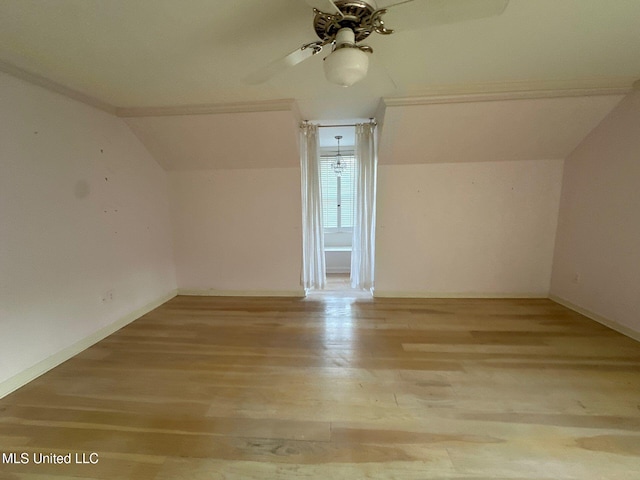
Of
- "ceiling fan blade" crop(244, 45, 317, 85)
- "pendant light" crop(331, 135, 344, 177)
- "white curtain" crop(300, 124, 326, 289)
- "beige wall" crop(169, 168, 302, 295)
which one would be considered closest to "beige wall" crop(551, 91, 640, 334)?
"white curtain" crop(300, 124, 326, 289)

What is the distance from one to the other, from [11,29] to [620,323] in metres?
4.89

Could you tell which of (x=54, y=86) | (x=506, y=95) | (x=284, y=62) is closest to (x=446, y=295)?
(x=506, y=95)

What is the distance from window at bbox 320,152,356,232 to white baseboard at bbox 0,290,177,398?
3509 millimetres

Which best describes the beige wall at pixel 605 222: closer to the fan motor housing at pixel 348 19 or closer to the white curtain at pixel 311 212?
the fan motor housing at pixel 348 19

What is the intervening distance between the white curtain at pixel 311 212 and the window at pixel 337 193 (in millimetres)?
1864

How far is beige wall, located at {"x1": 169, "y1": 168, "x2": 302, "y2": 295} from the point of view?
11.3 feet

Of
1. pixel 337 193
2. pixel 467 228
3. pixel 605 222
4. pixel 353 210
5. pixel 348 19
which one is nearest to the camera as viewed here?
pixel 348 19

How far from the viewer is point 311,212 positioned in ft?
11.5

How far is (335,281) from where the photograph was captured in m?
4.71

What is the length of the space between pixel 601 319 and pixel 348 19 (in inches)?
137

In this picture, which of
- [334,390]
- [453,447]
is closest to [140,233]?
[334,390]

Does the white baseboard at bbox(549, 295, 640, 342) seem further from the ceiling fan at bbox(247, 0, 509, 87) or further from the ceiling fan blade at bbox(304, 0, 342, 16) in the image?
the ceiling fan blade at bbox(304, 0, 342, 16)

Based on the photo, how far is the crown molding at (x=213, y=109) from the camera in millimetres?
2637

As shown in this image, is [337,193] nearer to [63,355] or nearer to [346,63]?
[346,63]
